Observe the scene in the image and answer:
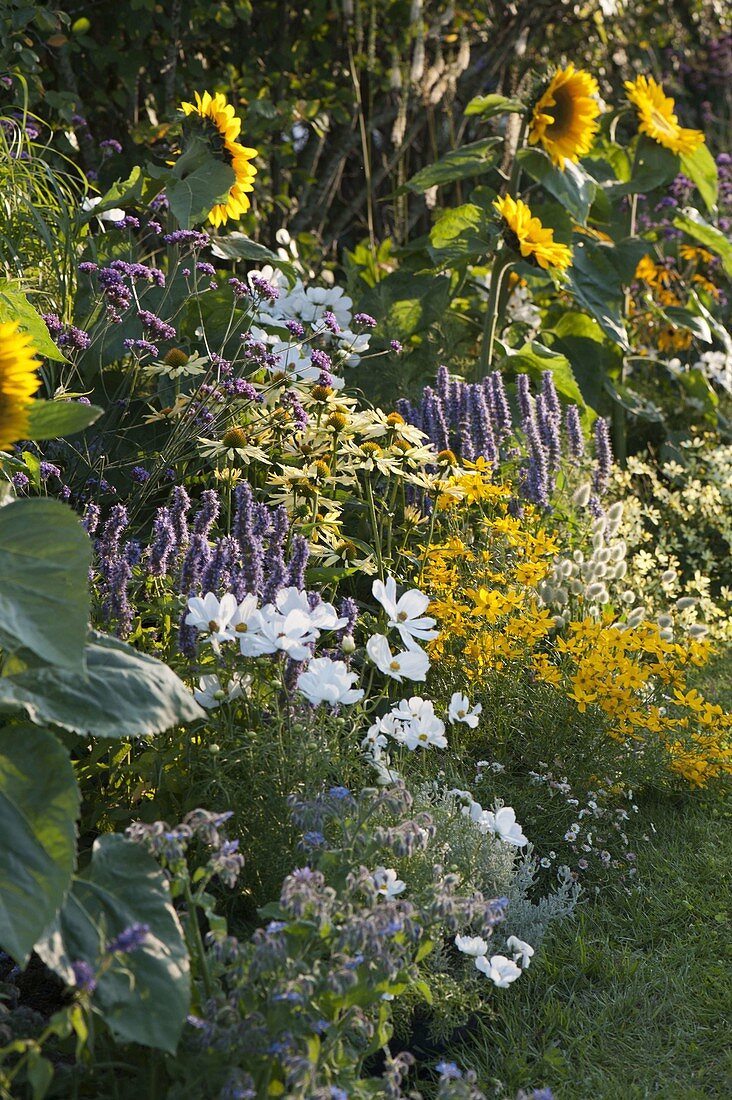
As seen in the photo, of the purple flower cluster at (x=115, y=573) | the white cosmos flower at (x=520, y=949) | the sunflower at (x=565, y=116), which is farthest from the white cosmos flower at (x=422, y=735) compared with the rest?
the sunflower at (x=565, y=116)

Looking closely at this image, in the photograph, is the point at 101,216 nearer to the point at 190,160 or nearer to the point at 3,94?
the point at 190,160

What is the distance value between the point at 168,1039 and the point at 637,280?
490cm

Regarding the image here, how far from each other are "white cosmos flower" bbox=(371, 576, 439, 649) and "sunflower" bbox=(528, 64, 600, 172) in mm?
2373

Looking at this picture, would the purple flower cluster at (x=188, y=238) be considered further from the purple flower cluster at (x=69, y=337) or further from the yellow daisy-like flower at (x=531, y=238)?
the yellow daisy-like flower at (x=531, y=238)

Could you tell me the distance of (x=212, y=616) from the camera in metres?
2.09

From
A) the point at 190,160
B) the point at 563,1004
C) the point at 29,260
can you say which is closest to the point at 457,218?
the point at 190,160

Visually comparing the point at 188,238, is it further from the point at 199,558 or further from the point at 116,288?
the point at 199,558

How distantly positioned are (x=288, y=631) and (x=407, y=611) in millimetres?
436

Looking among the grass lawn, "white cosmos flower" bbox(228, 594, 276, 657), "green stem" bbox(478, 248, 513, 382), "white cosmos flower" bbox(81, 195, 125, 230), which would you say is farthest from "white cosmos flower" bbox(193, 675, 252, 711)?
"green stem" bbox(478, 248, 513, 382)

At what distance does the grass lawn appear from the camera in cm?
192

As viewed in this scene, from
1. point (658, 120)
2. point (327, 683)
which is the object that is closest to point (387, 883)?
point (327, 683)

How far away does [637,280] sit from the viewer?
5672 mm

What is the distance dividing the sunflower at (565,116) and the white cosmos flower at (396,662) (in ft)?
8.32

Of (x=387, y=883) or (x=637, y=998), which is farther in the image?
(x=637, y=998)
